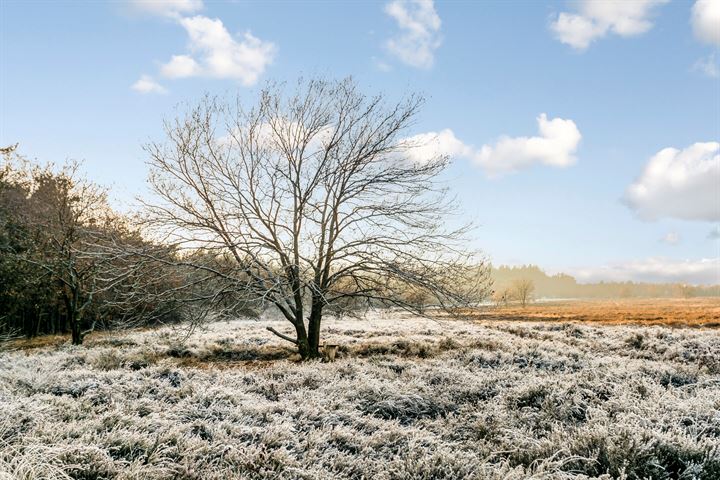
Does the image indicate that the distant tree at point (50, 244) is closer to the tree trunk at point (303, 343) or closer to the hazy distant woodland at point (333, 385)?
the hazy distant woodland at point (333, 385)

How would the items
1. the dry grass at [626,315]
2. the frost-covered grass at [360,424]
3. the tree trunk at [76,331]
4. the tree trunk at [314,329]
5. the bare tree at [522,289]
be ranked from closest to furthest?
the frost-covered grass at [360,424] < the tree trunk at [314,329] < the tree trunk at [76,331] < the dry grass at [626,315] < the bare tree at [522,289]

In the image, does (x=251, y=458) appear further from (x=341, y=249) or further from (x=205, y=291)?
(x=205, y=291)

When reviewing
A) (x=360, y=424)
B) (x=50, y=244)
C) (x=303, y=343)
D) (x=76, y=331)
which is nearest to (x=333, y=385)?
(x=360, y=424)

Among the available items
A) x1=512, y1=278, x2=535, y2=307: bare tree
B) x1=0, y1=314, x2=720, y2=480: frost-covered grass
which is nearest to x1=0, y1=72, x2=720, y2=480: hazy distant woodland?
x1=0, y1=314, x2=720, y2=480: frost-covered grass

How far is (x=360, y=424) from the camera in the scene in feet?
20.0

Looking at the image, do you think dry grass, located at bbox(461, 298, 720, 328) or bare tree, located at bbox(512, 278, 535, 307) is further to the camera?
bare tree, located at bbox(512, 278, 535, 307)

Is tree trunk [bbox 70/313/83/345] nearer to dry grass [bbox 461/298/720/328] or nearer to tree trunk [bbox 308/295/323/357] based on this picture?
tree trunk [bbox 308/295/323/357]

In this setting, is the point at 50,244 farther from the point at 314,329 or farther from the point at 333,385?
the point at 333,385

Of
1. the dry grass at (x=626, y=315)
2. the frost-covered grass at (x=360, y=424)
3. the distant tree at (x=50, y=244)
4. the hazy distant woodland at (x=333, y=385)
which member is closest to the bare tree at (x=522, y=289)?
the dry grass at (x=626, y=315)

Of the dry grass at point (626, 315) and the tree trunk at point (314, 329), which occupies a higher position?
the tree trunk at point (314, 329)

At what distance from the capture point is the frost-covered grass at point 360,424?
454cm

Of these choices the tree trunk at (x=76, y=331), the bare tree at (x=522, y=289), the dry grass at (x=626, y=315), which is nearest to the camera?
the tree trunk at (x=76, y=331)

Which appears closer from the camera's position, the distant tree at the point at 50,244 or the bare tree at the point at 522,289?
the distant tree at the point at 50,244

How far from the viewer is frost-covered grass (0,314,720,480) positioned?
14.9 ft
